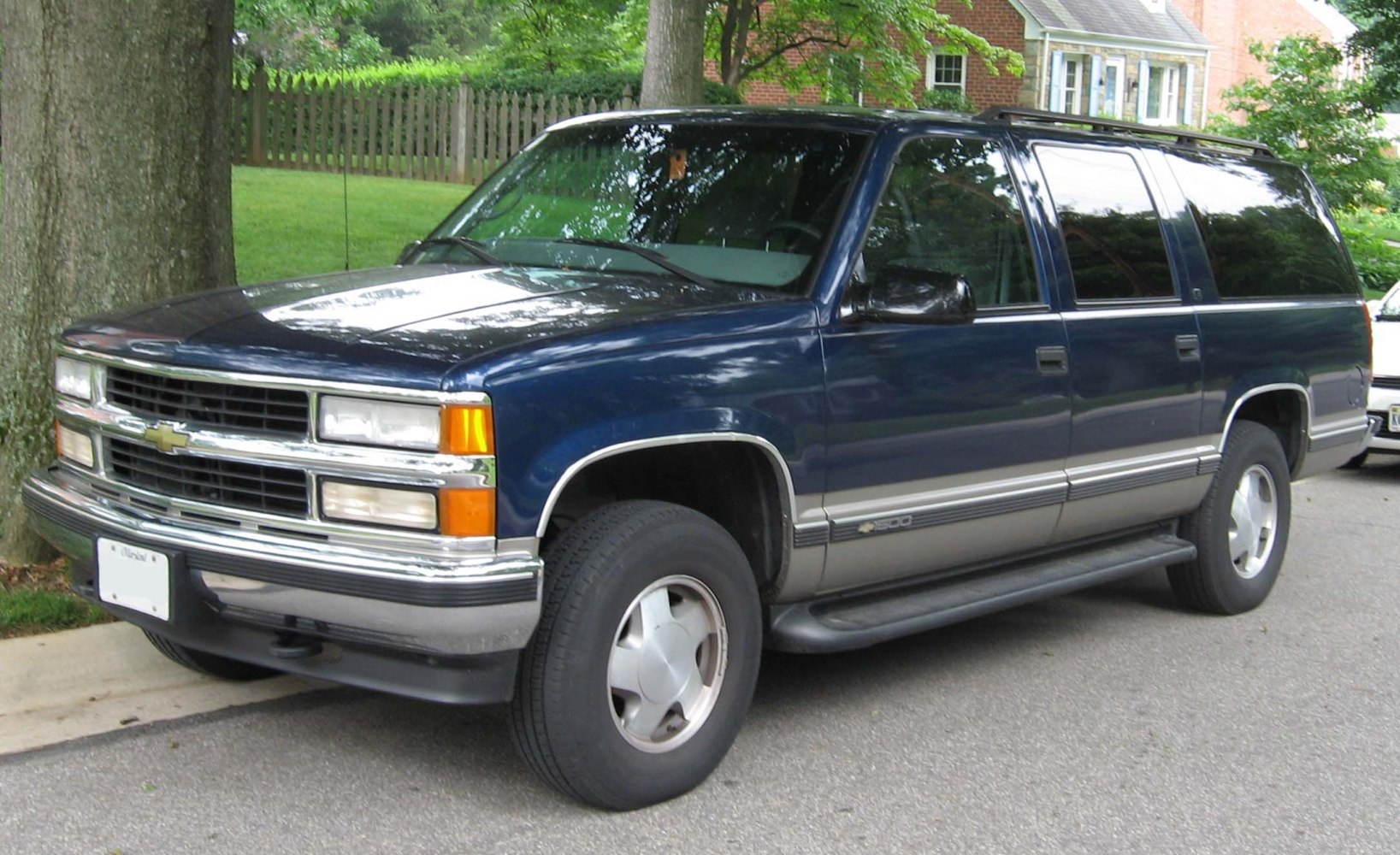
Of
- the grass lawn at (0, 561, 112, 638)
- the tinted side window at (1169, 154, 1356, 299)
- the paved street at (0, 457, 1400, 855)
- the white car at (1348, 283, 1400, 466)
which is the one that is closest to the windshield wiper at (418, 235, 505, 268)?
the paved street at (0, 457, 1400, 855)

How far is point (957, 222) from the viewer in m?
5.45

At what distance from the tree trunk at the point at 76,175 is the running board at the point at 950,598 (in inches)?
115

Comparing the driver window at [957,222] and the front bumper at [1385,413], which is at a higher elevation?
the driver window at [957,222]

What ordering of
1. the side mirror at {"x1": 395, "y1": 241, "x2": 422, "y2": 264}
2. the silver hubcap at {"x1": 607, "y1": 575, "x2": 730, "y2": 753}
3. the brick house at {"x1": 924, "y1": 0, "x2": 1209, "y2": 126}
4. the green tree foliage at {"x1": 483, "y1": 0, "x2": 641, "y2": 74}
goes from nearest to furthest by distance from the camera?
the silver hubcap at {"x1": 607, "y1": 575, "x2": 730, "y2": 753} → the side mirror at {"x1": 395, "y1": 241, "x2": 422, "y2": 264} → the green tree foliage at {"x1": 483, "y1": 0, "x2": 641, "y2": 74} → the brick house at {"x1": 924, "y1": 0, "x2": 1209, "y2": 126}

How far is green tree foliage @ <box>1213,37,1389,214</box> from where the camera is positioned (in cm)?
2234

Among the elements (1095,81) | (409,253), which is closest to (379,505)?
(409,253)

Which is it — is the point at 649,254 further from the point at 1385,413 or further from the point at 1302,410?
the point at 1385,413

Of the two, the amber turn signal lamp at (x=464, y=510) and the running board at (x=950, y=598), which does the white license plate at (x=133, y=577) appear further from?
the running board at (x=950, y=598)

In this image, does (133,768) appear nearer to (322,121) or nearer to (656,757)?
(656,757)

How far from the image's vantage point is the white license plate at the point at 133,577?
414 cm

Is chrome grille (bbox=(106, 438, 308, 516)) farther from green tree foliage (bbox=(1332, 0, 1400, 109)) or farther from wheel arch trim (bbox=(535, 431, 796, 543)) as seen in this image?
green tree foliage (bbox=(1332, 0, 1400, 109))

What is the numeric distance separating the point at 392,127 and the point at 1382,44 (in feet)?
42.2

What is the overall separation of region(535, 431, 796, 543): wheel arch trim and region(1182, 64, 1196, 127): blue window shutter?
4406cm

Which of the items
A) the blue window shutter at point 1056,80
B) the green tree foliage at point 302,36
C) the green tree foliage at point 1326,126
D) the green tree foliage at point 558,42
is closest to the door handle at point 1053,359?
the green tree foliage at point 302,36
